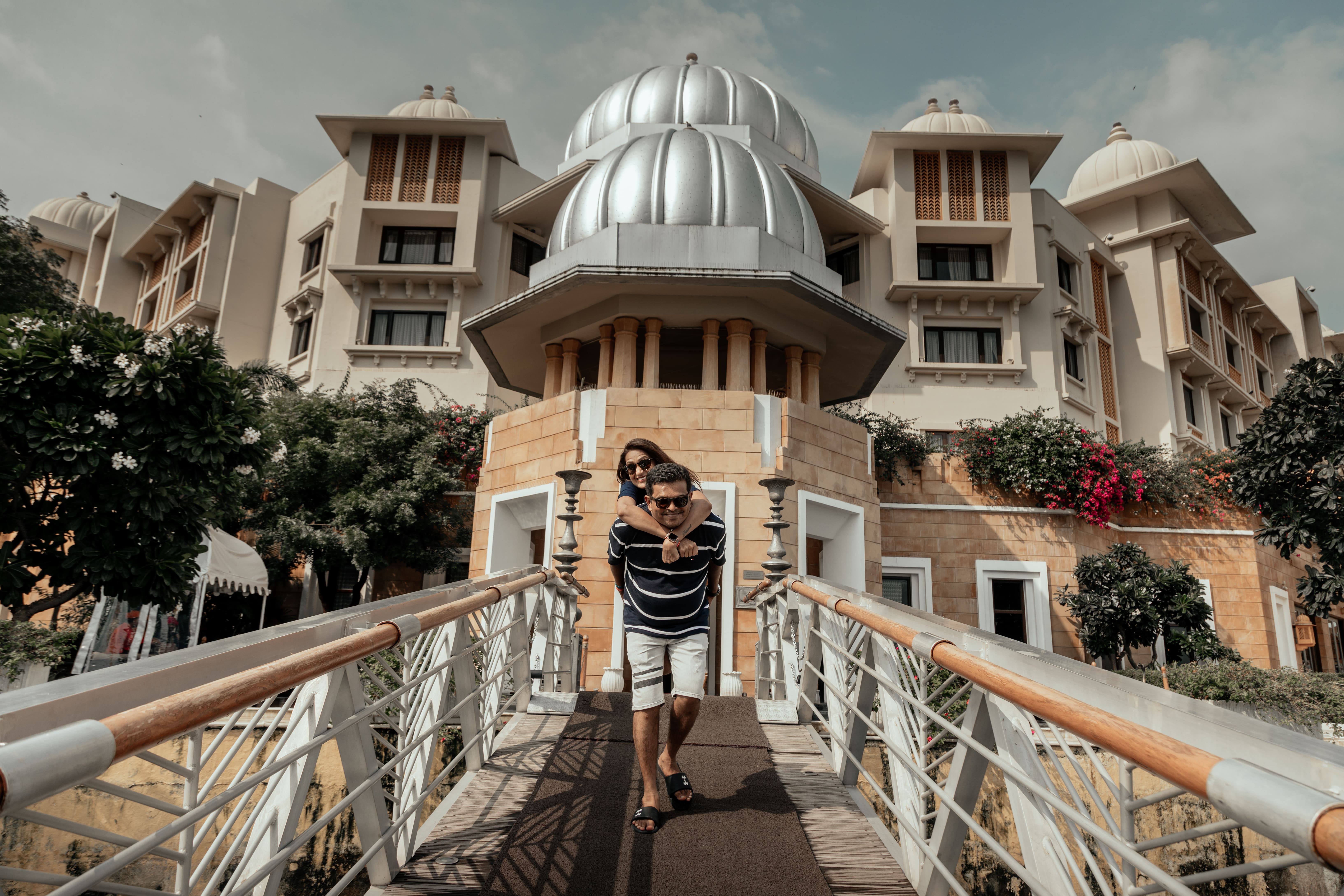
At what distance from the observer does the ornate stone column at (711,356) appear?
458 inches

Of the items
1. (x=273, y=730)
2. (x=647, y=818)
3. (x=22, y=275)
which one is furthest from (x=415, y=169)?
(x=273, y=730)

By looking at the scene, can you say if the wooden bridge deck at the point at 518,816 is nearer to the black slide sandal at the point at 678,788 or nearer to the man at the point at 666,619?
the black slide sandal at the point at 678,788

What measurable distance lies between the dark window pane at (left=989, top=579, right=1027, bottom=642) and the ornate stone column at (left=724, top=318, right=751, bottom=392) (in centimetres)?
687

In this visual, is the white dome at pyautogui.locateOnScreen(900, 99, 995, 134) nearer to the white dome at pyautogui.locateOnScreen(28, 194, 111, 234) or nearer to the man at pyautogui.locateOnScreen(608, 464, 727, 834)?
the man at pyautogui.locateOnScreen(608, 464, 727, 834)

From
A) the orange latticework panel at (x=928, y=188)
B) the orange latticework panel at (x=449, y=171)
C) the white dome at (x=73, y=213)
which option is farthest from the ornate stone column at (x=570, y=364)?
the white dome at (x=73, y=213)

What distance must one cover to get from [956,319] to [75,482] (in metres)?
19.1

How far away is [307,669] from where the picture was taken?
2084mm

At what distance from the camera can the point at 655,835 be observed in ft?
11.1

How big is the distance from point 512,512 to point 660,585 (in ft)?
27.5

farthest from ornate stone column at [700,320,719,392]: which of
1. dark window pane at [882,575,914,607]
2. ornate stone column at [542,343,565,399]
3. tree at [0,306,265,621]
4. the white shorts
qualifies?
the white shorts

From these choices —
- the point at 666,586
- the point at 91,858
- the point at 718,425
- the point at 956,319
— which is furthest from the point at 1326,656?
the point at 91,858

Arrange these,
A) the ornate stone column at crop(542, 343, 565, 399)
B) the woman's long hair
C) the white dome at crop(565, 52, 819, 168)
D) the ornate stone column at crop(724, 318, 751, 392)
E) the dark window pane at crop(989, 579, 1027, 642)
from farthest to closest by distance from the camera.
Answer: the white dome at crop(565, 52, 819, 168) → the dark window pane at crop(989, 579, 1027, 642) → the ornate stone column at crop(542, 343, 565, 399) → the ornate stone column at crop(724, 318, 751, 392) → the woman's long hair

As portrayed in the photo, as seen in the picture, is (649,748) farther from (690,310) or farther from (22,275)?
(22,275)

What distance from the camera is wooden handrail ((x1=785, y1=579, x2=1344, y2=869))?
1064 millimetres
